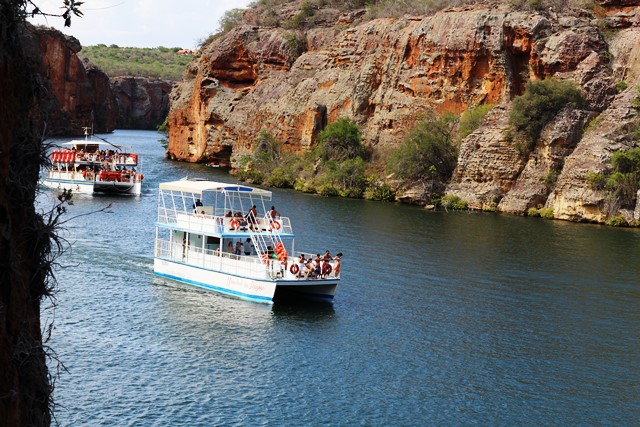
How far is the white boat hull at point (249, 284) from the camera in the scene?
36.8 meters

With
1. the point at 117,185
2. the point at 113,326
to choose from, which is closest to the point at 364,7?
the point at 117,185

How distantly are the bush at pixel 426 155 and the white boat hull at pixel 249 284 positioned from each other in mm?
38827

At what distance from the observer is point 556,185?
6906 centimetres

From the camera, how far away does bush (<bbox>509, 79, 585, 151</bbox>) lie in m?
72.1

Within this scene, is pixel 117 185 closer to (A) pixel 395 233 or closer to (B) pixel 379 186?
(B) pixel 379 186

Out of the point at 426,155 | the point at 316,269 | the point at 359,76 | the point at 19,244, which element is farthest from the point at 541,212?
the point at 19,244

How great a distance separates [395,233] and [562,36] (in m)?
30.9

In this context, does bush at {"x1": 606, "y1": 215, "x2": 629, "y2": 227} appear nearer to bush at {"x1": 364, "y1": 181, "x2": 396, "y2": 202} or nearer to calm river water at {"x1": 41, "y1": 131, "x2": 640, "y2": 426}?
calm river water at {"x1": 41, "y1": 131, "x2": 640, "y2": 426}

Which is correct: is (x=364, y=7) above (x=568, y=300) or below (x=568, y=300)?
above

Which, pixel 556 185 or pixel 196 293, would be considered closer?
pixel 196 293

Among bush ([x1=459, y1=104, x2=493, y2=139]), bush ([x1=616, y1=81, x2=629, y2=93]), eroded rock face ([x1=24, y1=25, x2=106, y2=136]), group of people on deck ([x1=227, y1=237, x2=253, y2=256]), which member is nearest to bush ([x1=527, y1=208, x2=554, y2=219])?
bush ([x1=459, y1=104, x2=493, y2=139])

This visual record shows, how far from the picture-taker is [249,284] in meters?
37.4

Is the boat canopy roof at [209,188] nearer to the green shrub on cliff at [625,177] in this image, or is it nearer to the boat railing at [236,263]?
the boat railing at [236,263]

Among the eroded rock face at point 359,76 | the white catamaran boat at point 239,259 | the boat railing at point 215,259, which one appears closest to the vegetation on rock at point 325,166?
the eroded rock face at point 359,76
